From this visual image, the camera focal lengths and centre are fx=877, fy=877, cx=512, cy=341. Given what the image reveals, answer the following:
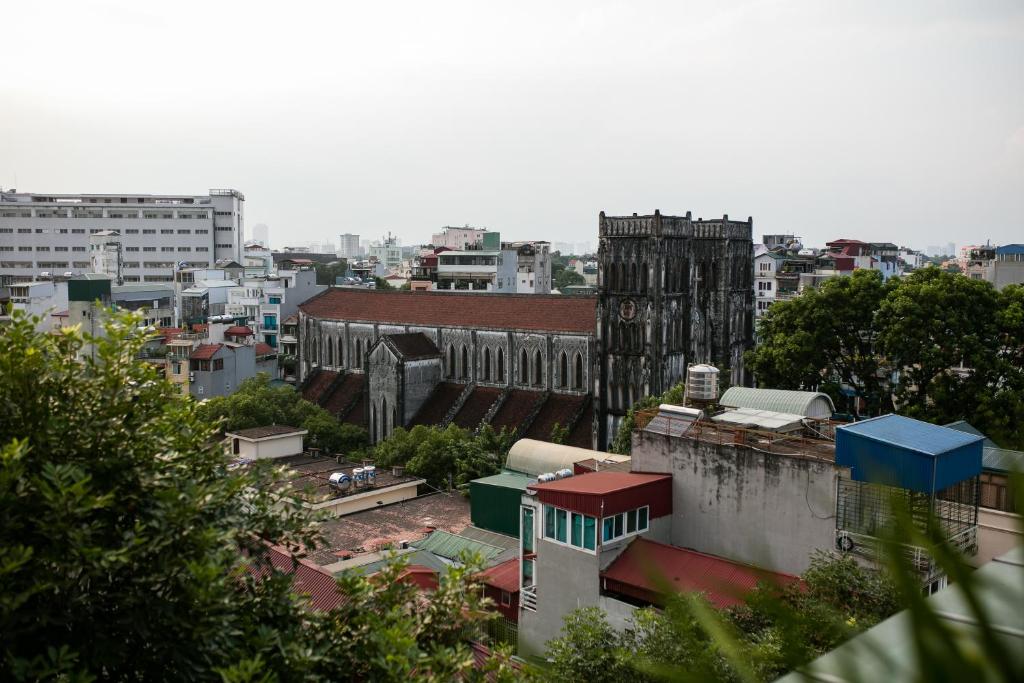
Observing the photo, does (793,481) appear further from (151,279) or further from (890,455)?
(151,279)

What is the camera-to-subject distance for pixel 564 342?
44719mm

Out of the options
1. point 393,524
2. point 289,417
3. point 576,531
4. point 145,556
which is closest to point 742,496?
point 576,531

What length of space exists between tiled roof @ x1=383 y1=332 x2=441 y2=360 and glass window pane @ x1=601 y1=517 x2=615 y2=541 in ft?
94.8

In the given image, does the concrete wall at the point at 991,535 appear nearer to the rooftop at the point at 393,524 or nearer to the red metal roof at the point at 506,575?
the red metal roof at the point at 506,575

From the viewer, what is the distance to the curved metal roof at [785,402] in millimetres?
23406

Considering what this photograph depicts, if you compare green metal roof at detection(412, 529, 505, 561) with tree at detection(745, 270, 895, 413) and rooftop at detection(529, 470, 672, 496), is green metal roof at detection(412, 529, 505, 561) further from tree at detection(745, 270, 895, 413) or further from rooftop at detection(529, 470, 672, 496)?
tree at detection(745, 270, 895, 413)

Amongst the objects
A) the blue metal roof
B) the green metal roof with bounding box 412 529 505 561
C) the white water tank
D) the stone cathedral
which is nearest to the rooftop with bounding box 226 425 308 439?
the stone cathedral

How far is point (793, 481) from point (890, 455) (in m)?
2.40

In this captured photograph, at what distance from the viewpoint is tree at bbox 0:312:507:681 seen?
30.2ft

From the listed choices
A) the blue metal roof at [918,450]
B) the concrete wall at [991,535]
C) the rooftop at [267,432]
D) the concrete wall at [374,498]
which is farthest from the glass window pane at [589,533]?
the rooftop at [267,432]

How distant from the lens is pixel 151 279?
348ft

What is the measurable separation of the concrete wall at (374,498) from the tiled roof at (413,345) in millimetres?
12027

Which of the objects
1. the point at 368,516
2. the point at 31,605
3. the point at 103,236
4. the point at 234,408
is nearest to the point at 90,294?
the point at 234,408

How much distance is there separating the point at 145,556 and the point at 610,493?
35.4 feet
